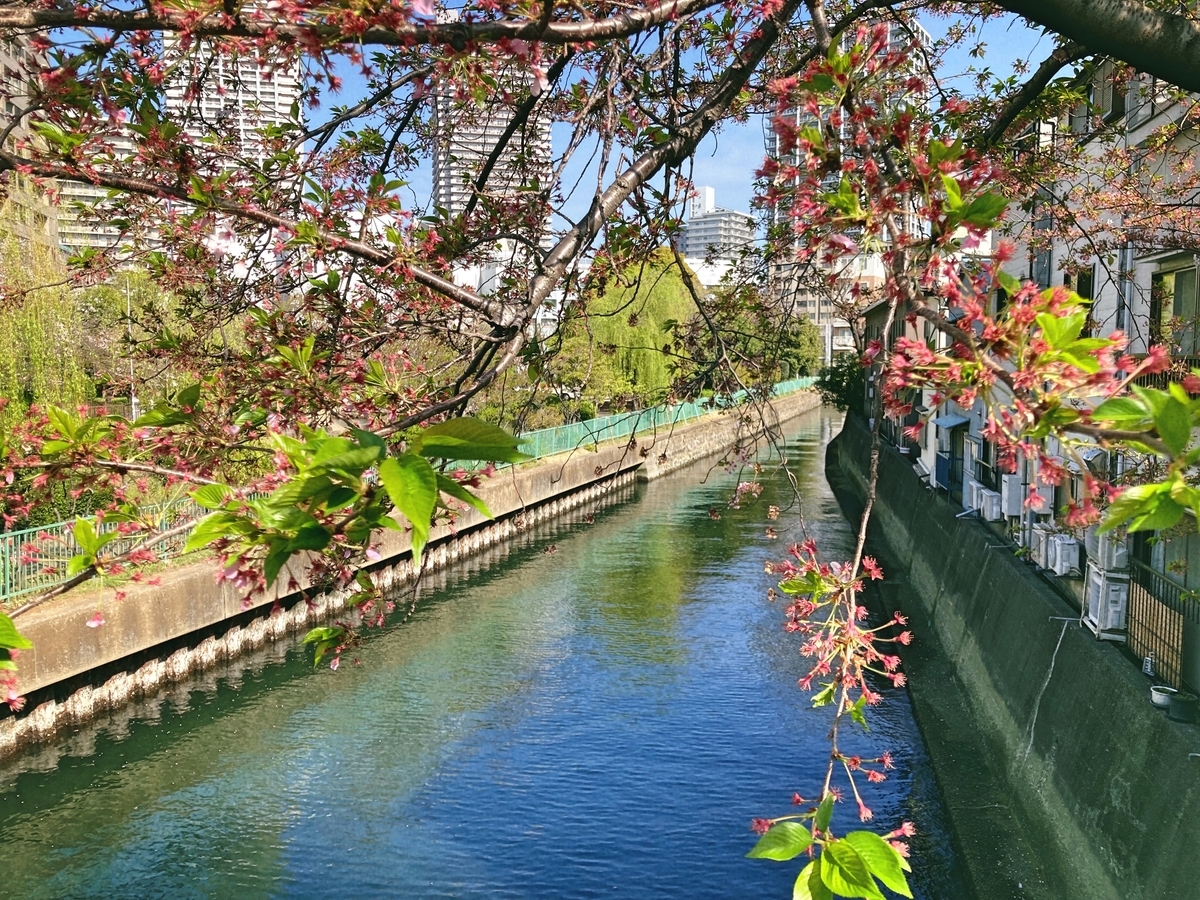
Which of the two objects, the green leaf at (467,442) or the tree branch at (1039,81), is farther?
the tree branch at (1039,81)

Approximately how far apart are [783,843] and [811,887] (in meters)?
0.08

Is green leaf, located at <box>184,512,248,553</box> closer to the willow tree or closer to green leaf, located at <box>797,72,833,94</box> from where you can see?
the willow tree

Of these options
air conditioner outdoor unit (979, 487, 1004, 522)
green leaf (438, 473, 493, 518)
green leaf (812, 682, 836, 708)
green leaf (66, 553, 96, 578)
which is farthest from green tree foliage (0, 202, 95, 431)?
green leaf (438, 473, 493, 518)

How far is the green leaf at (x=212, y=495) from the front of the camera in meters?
1.85

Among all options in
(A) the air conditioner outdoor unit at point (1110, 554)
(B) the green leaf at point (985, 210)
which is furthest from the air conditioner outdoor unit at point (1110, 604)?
(B) the green leaf at point (985, 210)

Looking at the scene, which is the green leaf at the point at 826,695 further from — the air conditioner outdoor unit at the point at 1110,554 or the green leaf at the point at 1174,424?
the air conditioner outdoor unit at the point at 1110,554

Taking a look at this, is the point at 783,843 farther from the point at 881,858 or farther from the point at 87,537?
the point at 87,537

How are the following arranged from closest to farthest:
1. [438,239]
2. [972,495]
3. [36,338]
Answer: [438,239] → [36,338] → [972,495]

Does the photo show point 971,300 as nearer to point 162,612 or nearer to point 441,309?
point 441,309

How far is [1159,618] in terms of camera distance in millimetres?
7184

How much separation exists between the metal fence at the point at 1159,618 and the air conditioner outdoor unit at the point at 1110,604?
0.20 ft

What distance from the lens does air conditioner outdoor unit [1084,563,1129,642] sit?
7871 millimetres

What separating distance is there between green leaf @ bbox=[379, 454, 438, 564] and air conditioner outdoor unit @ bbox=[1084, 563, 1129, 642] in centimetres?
774

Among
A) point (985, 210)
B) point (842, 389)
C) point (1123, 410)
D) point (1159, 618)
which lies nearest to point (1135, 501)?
point (1123, 410)
